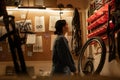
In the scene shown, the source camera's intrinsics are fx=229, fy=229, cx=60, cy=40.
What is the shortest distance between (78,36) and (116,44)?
4.56 ft

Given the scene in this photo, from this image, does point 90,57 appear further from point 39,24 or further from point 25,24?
point 25,24

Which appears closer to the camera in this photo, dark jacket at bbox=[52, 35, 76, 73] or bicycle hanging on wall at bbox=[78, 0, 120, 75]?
dark jacket at bbox=[52, 35, 76, 73]

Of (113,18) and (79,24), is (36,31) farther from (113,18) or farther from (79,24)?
(113,18)

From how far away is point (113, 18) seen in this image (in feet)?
9.07

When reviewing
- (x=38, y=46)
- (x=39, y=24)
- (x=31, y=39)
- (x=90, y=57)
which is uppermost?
(x=39, y=24)

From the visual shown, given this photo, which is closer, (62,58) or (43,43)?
(62,58)

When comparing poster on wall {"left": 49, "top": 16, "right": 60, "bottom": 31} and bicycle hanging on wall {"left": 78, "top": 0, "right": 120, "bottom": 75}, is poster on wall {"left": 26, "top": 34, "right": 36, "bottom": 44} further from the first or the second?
bicycle hanging on wall {"left": 78, "top": 0, "right": 120, "bottom": 75}

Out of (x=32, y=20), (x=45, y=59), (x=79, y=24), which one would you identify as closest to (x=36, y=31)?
(x=32, y=20)

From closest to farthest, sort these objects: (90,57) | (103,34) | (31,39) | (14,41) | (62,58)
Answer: (14,41), (62,58), (103,34), (90,57), (31,39)

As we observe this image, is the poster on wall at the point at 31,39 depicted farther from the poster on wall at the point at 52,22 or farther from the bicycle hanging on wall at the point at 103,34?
the bicycle hanging on wall at the point at 103,34

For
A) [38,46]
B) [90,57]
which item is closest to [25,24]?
[38,46]

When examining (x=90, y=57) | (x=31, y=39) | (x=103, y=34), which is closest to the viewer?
(x=103, y=34)

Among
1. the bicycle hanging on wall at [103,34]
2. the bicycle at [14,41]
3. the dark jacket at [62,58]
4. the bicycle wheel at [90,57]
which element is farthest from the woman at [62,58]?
the bicycle wheel at [90,57]

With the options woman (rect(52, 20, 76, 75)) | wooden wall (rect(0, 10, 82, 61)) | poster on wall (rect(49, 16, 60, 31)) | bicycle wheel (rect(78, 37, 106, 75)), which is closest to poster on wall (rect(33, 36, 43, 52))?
wooden wall (rect(0, 10, 82, 61))
